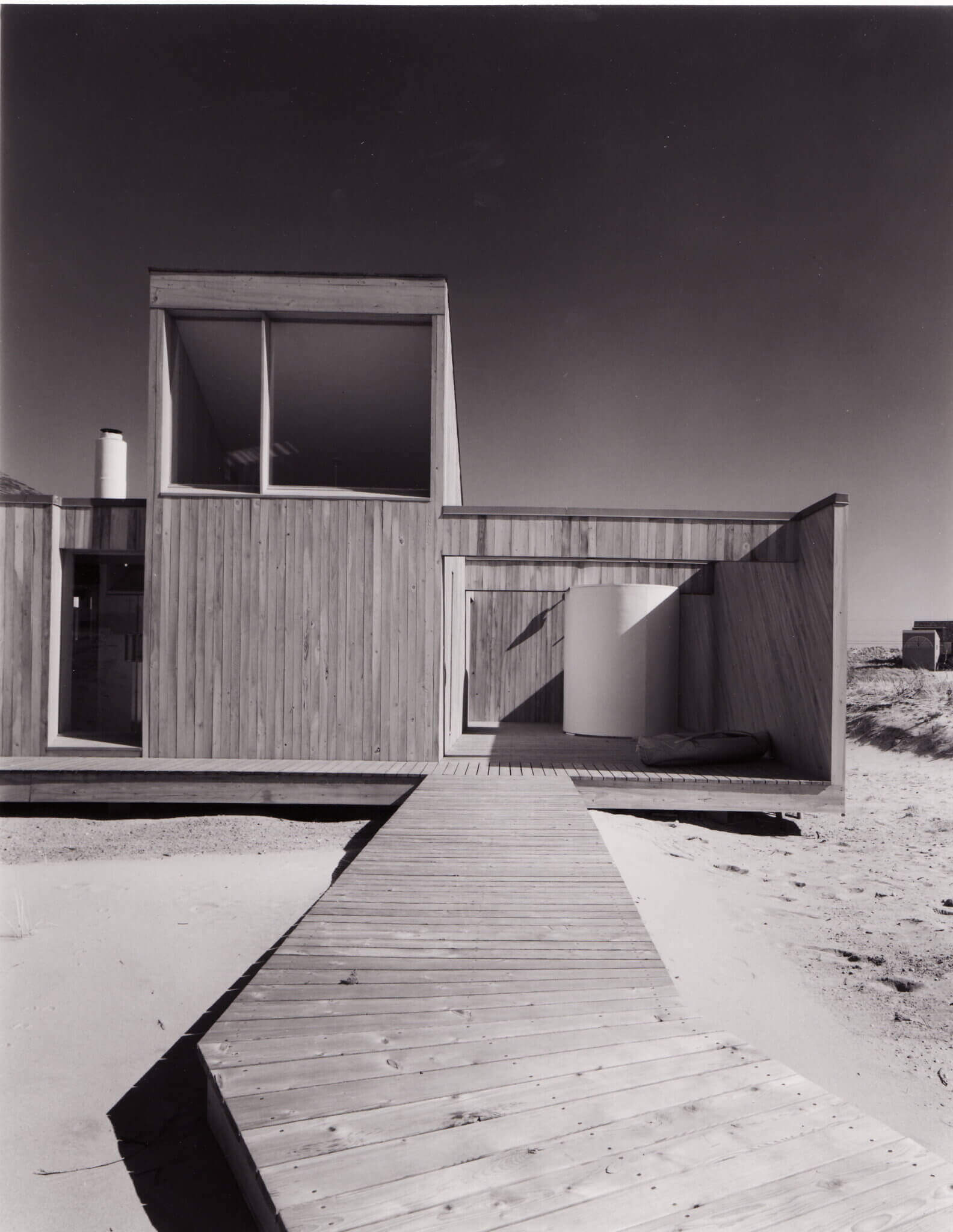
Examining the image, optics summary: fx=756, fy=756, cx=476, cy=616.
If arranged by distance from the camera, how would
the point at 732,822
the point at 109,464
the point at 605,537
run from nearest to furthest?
the point at 732,822, the point at 605,537, the point at 109,464

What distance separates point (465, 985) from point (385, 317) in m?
6.53

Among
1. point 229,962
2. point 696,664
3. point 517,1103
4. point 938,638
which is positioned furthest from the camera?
point 938,638

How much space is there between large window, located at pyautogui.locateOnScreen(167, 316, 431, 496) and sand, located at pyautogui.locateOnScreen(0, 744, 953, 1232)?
12.2 ft

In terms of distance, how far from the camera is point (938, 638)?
735 inches

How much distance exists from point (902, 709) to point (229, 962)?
13.6 metres

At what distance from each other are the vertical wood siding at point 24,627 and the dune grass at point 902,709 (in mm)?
10028

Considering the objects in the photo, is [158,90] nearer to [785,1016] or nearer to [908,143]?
[908,143]

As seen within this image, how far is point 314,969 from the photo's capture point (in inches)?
108

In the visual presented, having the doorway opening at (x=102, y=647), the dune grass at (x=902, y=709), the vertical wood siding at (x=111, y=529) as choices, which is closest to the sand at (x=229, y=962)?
the doorway opening at (x=102, y=647)

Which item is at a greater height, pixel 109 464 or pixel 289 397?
pixel 289 397

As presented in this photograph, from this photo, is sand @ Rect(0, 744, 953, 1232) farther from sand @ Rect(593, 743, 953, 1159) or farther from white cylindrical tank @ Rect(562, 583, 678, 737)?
white cylindrical tank @ Rect(562, 583, 678, 737)

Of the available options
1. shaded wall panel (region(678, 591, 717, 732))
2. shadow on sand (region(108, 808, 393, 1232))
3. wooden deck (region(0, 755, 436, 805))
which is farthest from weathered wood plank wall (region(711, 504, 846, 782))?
shadow on sand (region(108, 808, 393, 1232))

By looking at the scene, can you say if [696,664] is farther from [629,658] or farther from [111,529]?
[111,529]

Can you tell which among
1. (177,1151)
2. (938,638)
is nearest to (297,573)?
(177,1151)
